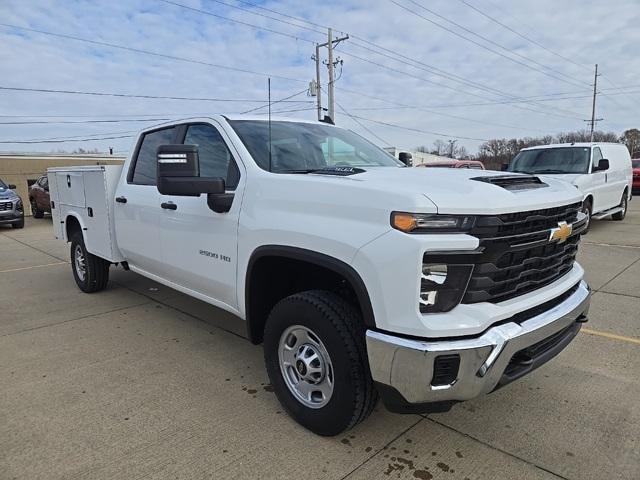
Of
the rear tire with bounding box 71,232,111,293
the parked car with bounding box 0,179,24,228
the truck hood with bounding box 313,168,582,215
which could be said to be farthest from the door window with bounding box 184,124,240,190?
the parked car with bounding box 0,179,24,228

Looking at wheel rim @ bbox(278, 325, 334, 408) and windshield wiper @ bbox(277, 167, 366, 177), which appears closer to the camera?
wheel rim @ bbox(278, 325, 334, 408)

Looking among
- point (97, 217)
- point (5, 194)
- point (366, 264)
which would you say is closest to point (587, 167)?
point (97, 217)

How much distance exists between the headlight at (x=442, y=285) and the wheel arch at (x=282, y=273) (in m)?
0.28

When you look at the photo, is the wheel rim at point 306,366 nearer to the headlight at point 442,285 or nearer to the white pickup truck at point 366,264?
the white pickup truck at point 366,264

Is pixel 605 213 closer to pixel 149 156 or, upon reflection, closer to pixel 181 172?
pixel 149 156

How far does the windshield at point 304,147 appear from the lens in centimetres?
340

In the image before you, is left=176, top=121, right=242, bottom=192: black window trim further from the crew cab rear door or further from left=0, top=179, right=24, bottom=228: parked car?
left=0, top=179, right=24, bottom=228: parked car

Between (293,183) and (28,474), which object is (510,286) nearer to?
(293,183)

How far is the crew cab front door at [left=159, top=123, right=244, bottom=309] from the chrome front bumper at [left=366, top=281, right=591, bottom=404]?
1.39m

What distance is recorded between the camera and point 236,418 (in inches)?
121

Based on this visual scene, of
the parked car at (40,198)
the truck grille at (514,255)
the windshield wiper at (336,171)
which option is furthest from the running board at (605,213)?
the parked car at (40,198)

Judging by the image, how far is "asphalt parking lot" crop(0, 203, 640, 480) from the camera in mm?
2576

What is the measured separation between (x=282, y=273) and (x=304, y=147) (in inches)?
40.1

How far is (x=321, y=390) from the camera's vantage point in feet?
9.21
